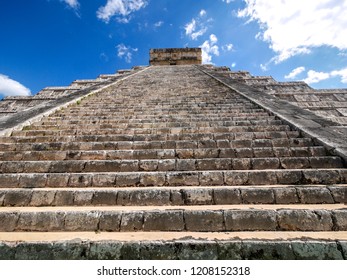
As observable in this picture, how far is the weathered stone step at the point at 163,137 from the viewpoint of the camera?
184 inches

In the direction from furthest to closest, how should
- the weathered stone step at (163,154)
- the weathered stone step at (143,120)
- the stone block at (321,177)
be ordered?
the weathered stone step at (143,120), the weathered stone step at (163,154), the stone block at (321,177)

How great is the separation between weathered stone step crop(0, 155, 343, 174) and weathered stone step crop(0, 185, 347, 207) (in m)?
0.59

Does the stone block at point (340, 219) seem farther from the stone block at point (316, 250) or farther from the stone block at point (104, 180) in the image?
the stone block at point (104, 180)

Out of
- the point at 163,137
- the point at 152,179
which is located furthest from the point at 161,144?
the point at 152,179

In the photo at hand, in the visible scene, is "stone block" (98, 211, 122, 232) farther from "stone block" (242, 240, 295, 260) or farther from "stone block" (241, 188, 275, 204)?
"stone block" (241, 188, 275, 204)

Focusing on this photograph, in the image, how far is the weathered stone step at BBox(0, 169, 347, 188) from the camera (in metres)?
3.34

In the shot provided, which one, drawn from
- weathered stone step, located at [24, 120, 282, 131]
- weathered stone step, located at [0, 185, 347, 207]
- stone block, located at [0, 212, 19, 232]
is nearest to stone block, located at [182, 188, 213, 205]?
weathered stone step, located at [0, 185, 347, 207]

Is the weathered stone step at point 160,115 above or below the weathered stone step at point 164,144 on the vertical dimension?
above

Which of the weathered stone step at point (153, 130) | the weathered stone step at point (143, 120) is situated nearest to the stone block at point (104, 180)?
the weathered stone step at point (153, 130)

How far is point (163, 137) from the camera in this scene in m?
4.81
